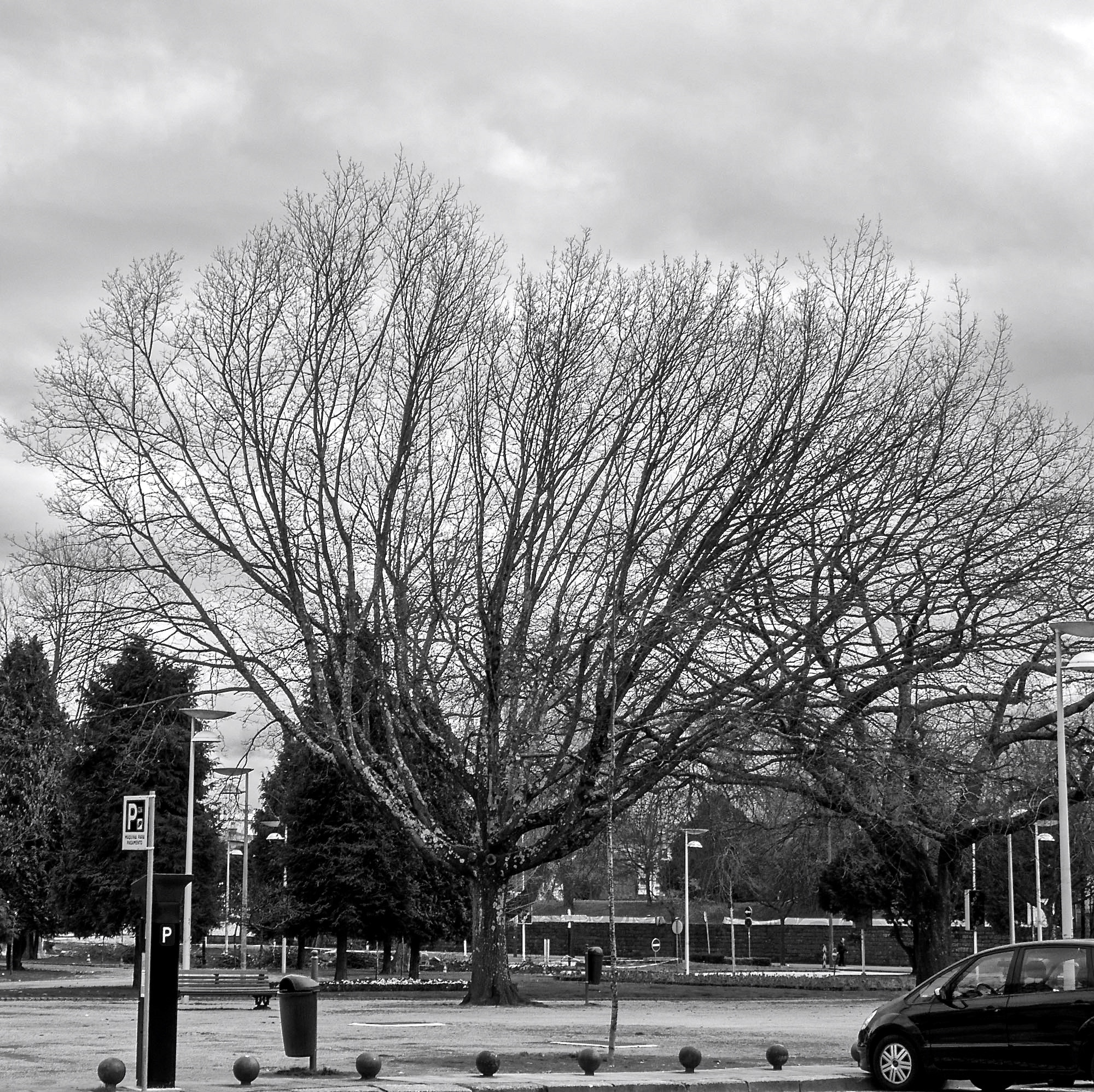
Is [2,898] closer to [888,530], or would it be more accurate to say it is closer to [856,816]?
[856,816]

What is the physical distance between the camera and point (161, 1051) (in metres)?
13.6

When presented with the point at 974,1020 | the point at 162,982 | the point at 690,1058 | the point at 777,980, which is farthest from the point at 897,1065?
the point at 777,980

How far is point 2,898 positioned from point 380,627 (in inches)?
1152

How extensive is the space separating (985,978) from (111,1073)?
8.80m

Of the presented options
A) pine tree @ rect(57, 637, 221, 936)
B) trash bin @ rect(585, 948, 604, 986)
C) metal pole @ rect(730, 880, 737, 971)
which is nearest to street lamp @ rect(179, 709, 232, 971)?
trash bin @ rect(585, 948, 604, 986)

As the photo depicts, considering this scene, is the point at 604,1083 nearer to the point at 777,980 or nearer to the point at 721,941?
the point at 777,980

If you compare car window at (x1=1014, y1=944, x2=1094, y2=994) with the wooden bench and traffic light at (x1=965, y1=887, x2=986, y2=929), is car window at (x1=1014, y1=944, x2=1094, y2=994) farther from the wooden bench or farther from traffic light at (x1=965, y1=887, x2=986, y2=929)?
traffic light at (x1=965, y1=887, x2=986, y2=929)

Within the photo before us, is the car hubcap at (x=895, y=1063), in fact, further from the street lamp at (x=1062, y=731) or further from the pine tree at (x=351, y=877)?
the pine tree at (x=351, y=877)

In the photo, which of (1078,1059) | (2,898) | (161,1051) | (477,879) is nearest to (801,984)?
(477,879)

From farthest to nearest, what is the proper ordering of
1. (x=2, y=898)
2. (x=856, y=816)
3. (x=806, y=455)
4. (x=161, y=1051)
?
(x=2, y=898)
(x=856, y=816)
(x=806, y=455)
(x=161, y=1051)

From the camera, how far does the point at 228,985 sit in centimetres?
2914

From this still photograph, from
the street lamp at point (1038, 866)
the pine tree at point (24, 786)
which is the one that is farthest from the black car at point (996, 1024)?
the pine tree at point (24, 786)

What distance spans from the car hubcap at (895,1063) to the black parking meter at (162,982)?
24.0ft

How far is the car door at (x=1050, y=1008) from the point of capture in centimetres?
1482
